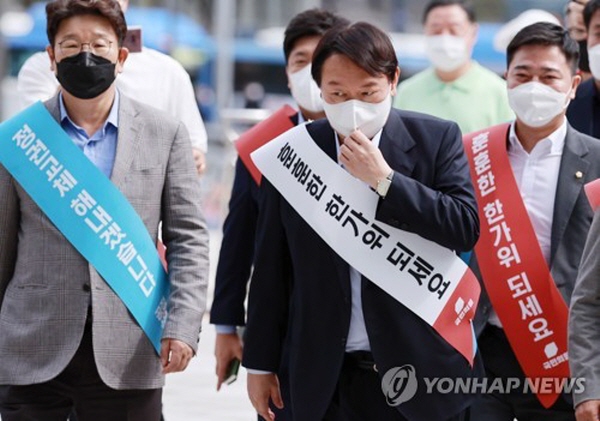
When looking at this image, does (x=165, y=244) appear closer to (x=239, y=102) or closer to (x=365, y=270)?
(x=365, y=270)

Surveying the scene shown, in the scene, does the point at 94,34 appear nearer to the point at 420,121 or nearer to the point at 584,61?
the point at 420,121

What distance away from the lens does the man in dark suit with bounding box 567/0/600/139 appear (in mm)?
5426

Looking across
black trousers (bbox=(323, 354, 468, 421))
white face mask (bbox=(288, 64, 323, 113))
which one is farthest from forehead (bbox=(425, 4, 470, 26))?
black trousers (bbox=(323, 354, 468, 421))

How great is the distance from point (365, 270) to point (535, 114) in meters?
1.08

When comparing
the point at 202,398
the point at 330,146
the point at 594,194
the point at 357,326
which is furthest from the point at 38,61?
the point at 202,398

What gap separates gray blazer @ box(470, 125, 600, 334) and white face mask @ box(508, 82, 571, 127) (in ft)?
0.49

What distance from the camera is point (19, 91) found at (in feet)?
20.1

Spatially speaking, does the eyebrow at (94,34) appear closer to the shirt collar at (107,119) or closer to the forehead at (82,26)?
the forehead at (82,26)

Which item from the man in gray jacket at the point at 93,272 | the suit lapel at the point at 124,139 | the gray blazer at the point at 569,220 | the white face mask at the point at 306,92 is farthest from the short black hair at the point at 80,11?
the gray blazer at the point at 569,220

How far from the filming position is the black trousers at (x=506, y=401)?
15.8 ft

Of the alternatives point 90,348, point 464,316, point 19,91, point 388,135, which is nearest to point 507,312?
point 464,316

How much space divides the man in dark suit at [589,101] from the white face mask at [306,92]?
106cm

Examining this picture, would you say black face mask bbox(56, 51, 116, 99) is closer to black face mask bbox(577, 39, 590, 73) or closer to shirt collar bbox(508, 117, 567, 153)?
shirt collar bbox(508, 117, 567, 153)

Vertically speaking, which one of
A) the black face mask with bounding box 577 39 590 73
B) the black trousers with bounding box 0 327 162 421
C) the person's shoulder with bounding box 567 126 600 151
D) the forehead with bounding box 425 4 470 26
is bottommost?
the black trousers with bounding box 0 327 162 421
